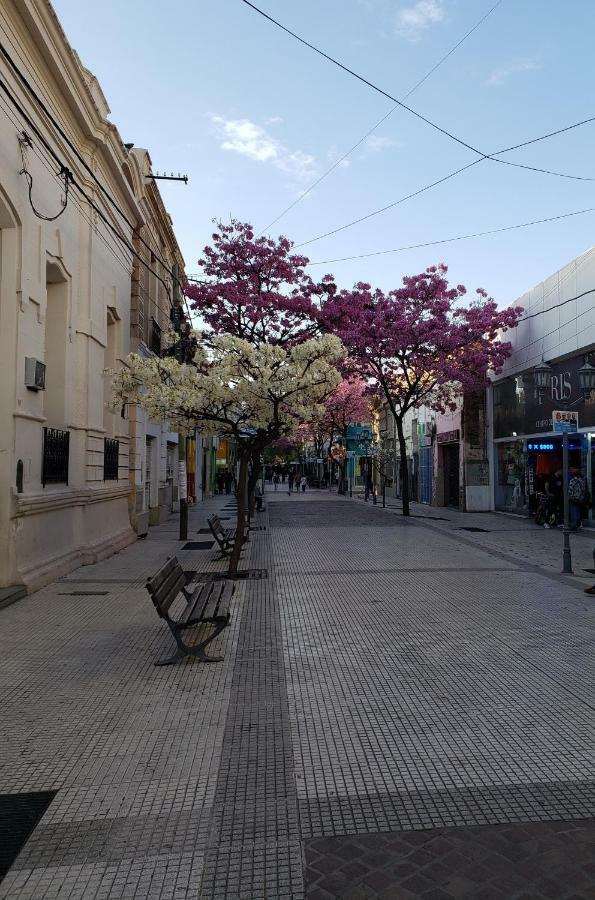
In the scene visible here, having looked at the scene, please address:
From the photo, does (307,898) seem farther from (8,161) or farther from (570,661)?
(8,161)

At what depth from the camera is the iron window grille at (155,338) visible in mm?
19438

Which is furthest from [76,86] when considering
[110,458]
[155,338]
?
[155,338]

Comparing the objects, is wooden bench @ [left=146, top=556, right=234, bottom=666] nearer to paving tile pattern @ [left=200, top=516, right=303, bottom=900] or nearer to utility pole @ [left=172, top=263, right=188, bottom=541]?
paving tile pattern @ [left=200, top=516, right=303, bottom=900]

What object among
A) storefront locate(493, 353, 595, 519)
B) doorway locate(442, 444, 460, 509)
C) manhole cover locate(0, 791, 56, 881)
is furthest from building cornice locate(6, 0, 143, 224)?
doorway locate(442, 444, 460, 509)

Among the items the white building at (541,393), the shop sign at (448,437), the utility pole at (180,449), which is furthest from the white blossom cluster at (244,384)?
the shop sign at (448,437)

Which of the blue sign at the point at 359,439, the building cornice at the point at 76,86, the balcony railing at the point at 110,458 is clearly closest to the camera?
the building cornice at the point at 76,86

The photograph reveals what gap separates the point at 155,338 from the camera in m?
19.9

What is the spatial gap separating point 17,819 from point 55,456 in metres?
7.73

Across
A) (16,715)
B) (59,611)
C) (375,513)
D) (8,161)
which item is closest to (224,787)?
(16,715)

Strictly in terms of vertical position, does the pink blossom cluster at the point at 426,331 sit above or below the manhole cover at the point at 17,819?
above

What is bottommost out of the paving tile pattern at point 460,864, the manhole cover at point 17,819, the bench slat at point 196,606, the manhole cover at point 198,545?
the manhole cover at point 17,819

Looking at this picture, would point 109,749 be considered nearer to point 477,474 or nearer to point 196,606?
point 196,606

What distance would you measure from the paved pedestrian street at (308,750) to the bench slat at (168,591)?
559 millimetres

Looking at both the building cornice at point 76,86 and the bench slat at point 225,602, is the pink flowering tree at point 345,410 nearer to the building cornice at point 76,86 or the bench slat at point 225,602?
the building cornice at point 76,86
